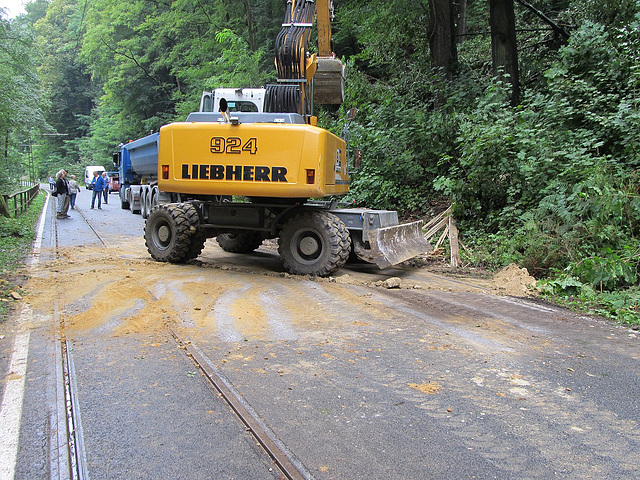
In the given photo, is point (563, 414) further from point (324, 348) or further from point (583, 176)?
point (583, 176)

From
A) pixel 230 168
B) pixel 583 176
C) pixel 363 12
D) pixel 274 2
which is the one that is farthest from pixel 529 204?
pixel 274 2

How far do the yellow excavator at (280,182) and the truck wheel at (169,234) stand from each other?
0.02 meters

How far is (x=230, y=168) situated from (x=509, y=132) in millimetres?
5770

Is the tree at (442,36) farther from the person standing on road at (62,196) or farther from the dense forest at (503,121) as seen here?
the person standing on road at (62,196)

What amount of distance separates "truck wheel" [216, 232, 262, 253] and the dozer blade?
3.31m

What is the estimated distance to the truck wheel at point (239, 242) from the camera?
1166 cm

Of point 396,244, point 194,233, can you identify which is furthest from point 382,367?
point 194,233

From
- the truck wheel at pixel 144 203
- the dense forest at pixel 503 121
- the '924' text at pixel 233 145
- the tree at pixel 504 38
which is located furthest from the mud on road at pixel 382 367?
the truck wheel at pixel 144 203

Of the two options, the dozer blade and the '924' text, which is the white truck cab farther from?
the dozer blade

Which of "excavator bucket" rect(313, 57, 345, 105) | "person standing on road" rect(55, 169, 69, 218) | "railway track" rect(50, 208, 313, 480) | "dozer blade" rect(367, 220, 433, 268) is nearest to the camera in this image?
"railway track" rect(50, 208, 313, 480)

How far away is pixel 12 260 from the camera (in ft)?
33.2

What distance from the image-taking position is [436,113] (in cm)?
1407

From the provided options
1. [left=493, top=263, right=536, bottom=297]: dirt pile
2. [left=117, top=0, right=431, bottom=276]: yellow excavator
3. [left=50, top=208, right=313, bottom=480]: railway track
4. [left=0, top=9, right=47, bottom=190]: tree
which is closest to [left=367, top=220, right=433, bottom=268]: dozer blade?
[left=117, top=0, right=431, bottom=276]: yellow excavator

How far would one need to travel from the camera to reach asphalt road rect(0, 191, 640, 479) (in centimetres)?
322
